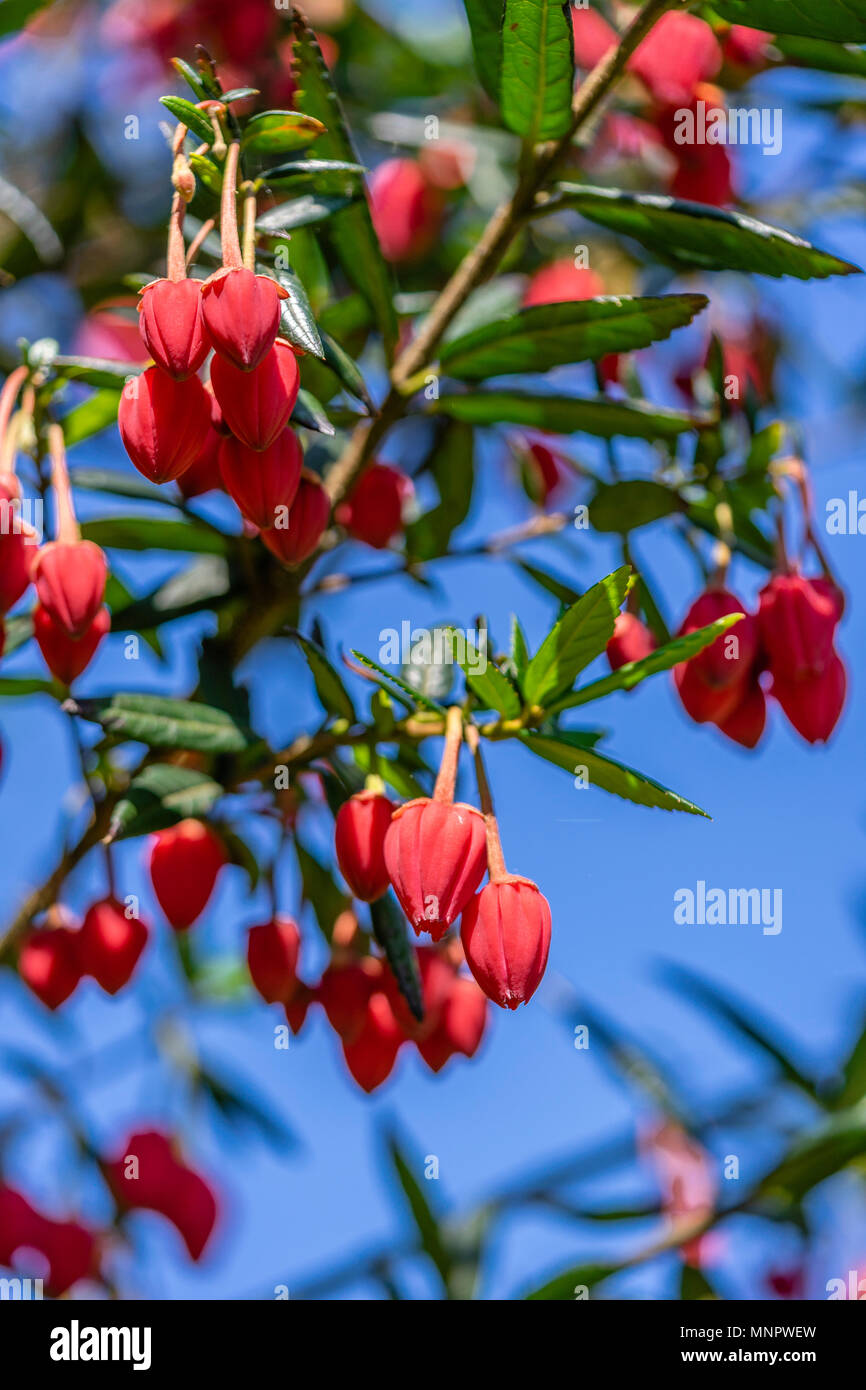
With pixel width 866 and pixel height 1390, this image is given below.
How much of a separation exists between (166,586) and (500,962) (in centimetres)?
57

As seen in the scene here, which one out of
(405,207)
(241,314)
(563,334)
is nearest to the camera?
(241,314)

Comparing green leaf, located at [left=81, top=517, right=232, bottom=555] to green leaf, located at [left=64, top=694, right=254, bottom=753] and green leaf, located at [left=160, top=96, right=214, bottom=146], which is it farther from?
green leaf, located at [left=160, top=96, right=214, bottom=146]

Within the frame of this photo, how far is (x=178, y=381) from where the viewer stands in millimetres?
898

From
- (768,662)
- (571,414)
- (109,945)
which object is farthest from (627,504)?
(109,945)

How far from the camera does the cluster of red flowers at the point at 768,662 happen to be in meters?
1.21

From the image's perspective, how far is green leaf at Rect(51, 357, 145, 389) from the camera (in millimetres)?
1139

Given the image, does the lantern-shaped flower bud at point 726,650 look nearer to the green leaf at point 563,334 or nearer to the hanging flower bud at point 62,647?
the green leaf at point 563,334

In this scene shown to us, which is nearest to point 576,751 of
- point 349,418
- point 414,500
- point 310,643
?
point 310,643

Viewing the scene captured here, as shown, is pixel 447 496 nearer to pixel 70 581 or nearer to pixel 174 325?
pixel 70 581

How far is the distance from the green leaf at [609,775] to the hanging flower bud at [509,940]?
0.32 ft

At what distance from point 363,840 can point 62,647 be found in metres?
0.28

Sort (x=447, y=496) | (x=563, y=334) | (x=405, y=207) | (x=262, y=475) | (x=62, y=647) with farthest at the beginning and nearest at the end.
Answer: (x=405, y=207)
(x=447, y=496)
(x=563, y=334)
(x=62, y=647)
(x=262, y=475)

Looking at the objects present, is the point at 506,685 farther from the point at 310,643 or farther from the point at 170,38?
the point at 170,38

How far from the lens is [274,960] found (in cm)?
126
